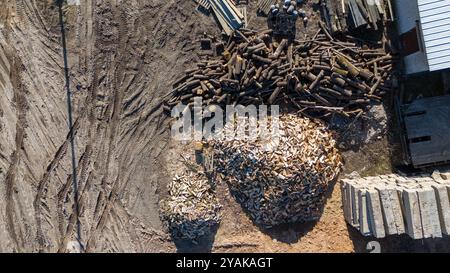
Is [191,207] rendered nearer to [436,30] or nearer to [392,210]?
[392,210]

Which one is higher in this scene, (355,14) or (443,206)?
(355,14)

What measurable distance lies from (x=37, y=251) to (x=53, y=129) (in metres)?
4.62

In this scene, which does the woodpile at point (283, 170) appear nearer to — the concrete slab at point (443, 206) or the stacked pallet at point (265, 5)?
the concrete slab at point (443, 206)

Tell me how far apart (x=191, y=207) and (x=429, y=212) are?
793cm

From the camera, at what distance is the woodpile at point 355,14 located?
46.2ft

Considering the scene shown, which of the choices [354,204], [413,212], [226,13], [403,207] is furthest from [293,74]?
[413,212]

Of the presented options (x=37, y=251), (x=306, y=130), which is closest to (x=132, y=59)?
(x=306, y=130)

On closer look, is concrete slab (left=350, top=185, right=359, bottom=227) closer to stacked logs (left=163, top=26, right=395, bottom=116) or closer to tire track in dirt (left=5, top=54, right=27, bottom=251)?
stacked logs (left=163, top=26, right=395, bottom=116)

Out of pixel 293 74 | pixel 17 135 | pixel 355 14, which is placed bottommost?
pixel 17 135

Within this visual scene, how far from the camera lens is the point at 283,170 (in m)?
13.9

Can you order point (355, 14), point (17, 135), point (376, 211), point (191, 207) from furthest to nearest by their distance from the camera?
point (17, 135) → point (191, 207) → point (355, 14) → point (376, 211)

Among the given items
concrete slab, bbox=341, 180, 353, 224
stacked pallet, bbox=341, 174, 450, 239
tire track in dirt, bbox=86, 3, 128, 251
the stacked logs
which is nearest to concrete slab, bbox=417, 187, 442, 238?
stacked pallet, bbox=341, 174, 450, 239

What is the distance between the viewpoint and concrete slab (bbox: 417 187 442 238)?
40.8ft

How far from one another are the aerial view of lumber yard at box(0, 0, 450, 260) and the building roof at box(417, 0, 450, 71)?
194 centimetres
